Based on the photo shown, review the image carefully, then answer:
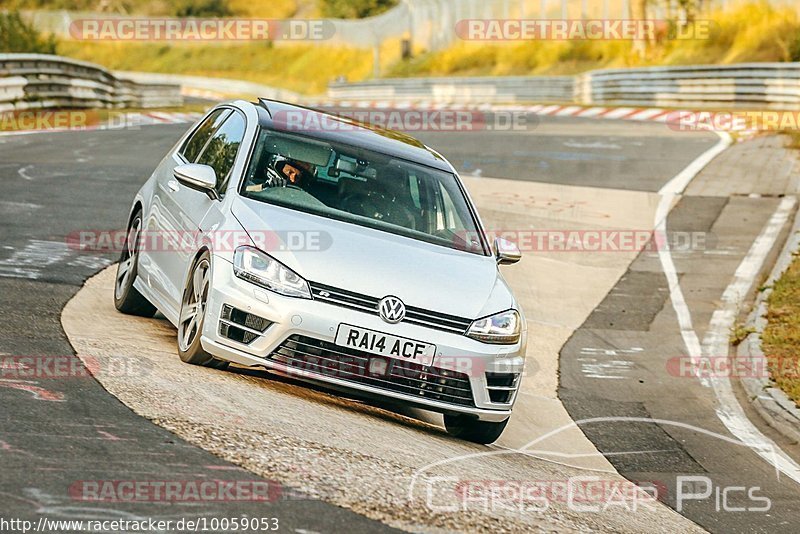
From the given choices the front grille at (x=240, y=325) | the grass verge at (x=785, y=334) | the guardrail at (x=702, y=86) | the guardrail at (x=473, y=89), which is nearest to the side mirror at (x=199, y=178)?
the front grille at (x=240, y=325)

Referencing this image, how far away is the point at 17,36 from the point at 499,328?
30234 mm

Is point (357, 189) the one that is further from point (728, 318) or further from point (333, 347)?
point (728, 318)

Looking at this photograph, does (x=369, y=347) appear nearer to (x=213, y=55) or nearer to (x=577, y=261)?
(x=577, y=261)

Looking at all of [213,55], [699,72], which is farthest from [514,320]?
[213,55]

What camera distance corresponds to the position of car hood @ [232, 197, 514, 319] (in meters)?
7.20

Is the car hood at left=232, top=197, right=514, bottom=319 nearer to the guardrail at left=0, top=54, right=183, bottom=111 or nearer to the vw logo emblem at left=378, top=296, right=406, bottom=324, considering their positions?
the vw logo emblem at left=378, top=296, right=406, bottom=324

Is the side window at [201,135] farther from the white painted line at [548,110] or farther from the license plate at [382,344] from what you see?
the white painted line at [548,110]

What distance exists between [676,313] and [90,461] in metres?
8.89

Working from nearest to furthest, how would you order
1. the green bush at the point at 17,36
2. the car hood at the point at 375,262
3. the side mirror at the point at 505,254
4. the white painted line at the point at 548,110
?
1. the car hood at the point at 375,262
2. the side mirror at the point at 505,254
3. the green bush at the point at 17,36
4. the white painted line at the point at 548,110

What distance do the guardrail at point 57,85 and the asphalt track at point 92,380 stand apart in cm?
257

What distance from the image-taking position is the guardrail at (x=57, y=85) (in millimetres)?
26156

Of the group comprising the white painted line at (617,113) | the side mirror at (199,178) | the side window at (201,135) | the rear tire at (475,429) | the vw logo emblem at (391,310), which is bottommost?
the rear tire at (475,429)

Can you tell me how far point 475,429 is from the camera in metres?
7.82

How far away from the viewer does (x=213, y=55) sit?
10106 centimetres
